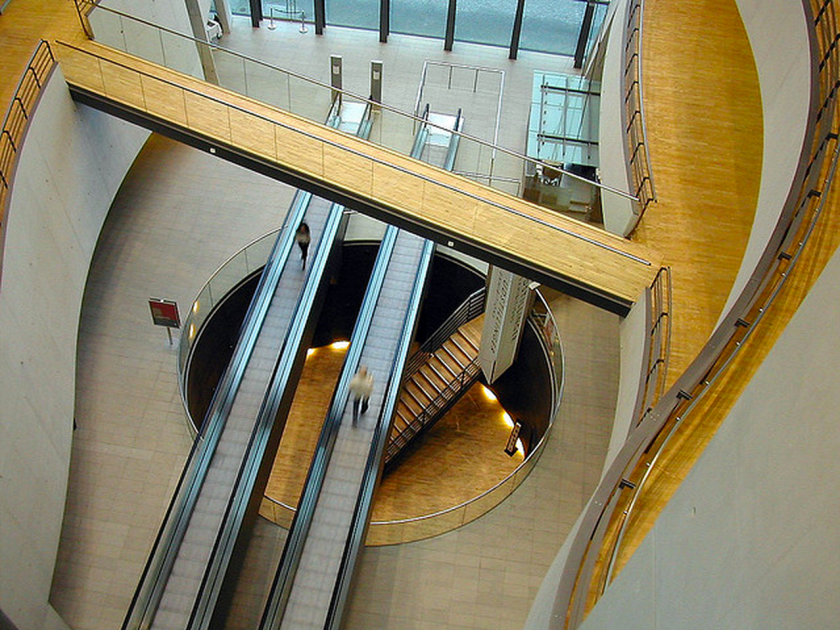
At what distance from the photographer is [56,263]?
34.3ft

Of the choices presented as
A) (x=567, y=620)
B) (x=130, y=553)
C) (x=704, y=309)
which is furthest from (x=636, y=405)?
(x=130, y=553)

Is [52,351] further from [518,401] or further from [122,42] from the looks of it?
[518,401]

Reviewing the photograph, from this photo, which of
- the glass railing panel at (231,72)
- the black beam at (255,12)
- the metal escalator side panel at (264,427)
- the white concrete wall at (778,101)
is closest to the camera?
the white concrete wall at (778,101)

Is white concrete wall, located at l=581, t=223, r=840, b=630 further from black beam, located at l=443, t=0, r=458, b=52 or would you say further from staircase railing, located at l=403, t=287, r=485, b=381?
black beam, located at l=443, t=0, r=458, b=52

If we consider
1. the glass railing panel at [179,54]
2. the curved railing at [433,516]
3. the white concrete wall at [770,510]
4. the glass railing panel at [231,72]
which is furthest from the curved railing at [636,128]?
the glass railing panel at [179,54]

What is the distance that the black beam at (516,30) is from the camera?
17.7 meters

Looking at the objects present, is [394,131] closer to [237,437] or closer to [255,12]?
[237,437]

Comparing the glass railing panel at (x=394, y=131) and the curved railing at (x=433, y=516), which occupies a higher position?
the glass railing panel at (x=394, y=131)

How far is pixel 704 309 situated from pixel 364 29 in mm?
13275

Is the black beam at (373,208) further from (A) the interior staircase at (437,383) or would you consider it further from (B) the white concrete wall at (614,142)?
(A) the interior staircase at (437,383)

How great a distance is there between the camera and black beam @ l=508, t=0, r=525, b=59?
58.1 feet

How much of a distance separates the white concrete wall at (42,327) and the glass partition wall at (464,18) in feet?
28.7

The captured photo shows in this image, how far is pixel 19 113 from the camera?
991cm

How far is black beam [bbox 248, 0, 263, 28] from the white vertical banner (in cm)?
1033
